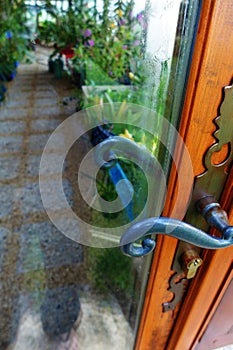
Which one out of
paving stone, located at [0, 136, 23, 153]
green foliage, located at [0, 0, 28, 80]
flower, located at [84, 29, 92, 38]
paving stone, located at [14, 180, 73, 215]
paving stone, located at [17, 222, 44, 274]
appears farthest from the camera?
green foliage, located at [0, 0, 28, 80]

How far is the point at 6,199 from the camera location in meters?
1.81

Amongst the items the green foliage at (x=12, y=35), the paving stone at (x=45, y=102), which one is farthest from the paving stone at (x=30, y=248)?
the green foliage at (x=12, y=35)

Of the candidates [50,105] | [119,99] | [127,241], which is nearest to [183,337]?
[127,241]

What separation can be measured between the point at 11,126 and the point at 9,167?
62 centimetres

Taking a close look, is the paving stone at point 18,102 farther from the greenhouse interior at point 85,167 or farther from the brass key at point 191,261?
the brass key at point 191,261

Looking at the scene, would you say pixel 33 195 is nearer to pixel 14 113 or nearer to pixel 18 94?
pixel 14 113

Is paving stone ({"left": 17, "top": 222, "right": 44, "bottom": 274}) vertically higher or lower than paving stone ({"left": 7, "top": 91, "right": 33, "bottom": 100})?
lower

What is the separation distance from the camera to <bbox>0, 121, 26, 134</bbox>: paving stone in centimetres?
251

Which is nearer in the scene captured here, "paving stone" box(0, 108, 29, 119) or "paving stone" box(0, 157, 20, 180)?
"paving stone" box(0, 157, 20, 180)

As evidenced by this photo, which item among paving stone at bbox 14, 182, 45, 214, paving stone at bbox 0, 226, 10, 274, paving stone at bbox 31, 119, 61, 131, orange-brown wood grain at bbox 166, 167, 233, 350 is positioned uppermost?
orange-brown wood grain at bbox 166, 167, 233, 350

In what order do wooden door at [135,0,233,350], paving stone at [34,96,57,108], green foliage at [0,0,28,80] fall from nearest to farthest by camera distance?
wooden door at [135,0,233,350], green foliage at [0,0,28,80], paving stone at [34,96,57,108]

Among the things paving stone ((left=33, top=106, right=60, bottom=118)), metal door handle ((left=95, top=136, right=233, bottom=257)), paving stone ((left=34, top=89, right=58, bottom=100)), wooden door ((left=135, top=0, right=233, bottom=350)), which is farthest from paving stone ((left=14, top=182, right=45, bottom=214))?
paving stone ((left=34, top=89, right=58, bottom=100))

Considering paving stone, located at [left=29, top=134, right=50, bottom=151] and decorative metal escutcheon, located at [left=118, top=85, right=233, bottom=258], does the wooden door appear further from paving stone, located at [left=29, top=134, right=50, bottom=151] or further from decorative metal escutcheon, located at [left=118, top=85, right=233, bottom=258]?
paving stone, located at [left=29, top=134, right=50, bottom=151]

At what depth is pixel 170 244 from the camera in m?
0.51
